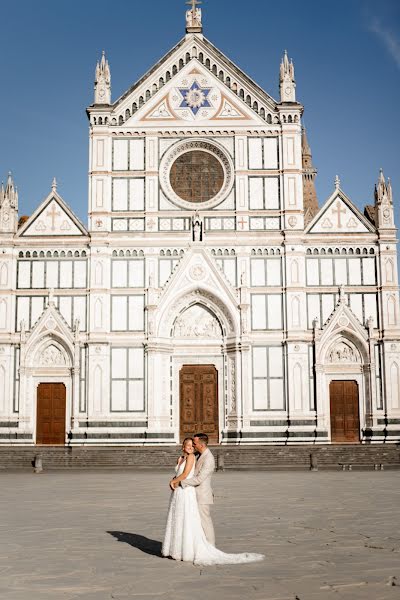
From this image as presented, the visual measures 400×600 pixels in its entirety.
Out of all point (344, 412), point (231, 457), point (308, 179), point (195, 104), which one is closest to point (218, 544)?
point (231, 457)

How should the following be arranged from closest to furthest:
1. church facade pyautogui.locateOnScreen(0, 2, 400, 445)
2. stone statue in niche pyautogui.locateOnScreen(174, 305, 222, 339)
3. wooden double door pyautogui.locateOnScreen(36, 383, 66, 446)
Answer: church facade pyautogui.locateOnScreen(0, 2, 400, 445), wooden double door pyautogui.locateOnScreen(36, 383, 66, 446), stone statue in niche pyautogui.locateOnScreen(174, 305, 222, 339)

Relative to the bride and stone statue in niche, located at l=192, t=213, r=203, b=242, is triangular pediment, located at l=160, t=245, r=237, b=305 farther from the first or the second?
the bride

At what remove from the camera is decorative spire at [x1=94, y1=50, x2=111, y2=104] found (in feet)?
124

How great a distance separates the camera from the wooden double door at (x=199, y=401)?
36094 millimetres

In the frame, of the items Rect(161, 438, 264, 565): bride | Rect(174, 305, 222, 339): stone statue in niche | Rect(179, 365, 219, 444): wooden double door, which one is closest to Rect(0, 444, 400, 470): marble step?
Rect(179, 365, 219, 444): wooden double door

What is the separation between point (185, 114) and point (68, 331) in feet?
38.5

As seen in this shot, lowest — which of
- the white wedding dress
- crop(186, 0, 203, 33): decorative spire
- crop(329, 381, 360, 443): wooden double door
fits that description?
the white wedding dress

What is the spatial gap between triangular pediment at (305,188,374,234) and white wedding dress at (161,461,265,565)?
90.4 ft

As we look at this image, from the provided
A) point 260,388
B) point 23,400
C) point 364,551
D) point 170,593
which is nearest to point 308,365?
point 260,388

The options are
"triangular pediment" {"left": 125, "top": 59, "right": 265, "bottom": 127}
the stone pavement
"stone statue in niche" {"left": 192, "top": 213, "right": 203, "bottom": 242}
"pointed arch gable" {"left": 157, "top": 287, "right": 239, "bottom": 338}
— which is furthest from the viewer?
"triangular pediment" {"left": 125, "top": 59, "right": 265, "bottom": 127}

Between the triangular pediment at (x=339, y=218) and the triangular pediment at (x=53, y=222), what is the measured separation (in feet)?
35.8

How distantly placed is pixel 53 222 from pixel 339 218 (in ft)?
44.1

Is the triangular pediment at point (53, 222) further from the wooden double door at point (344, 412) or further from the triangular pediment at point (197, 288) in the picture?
the wooden double door at point (344, 412)

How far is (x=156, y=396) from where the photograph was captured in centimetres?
3547
